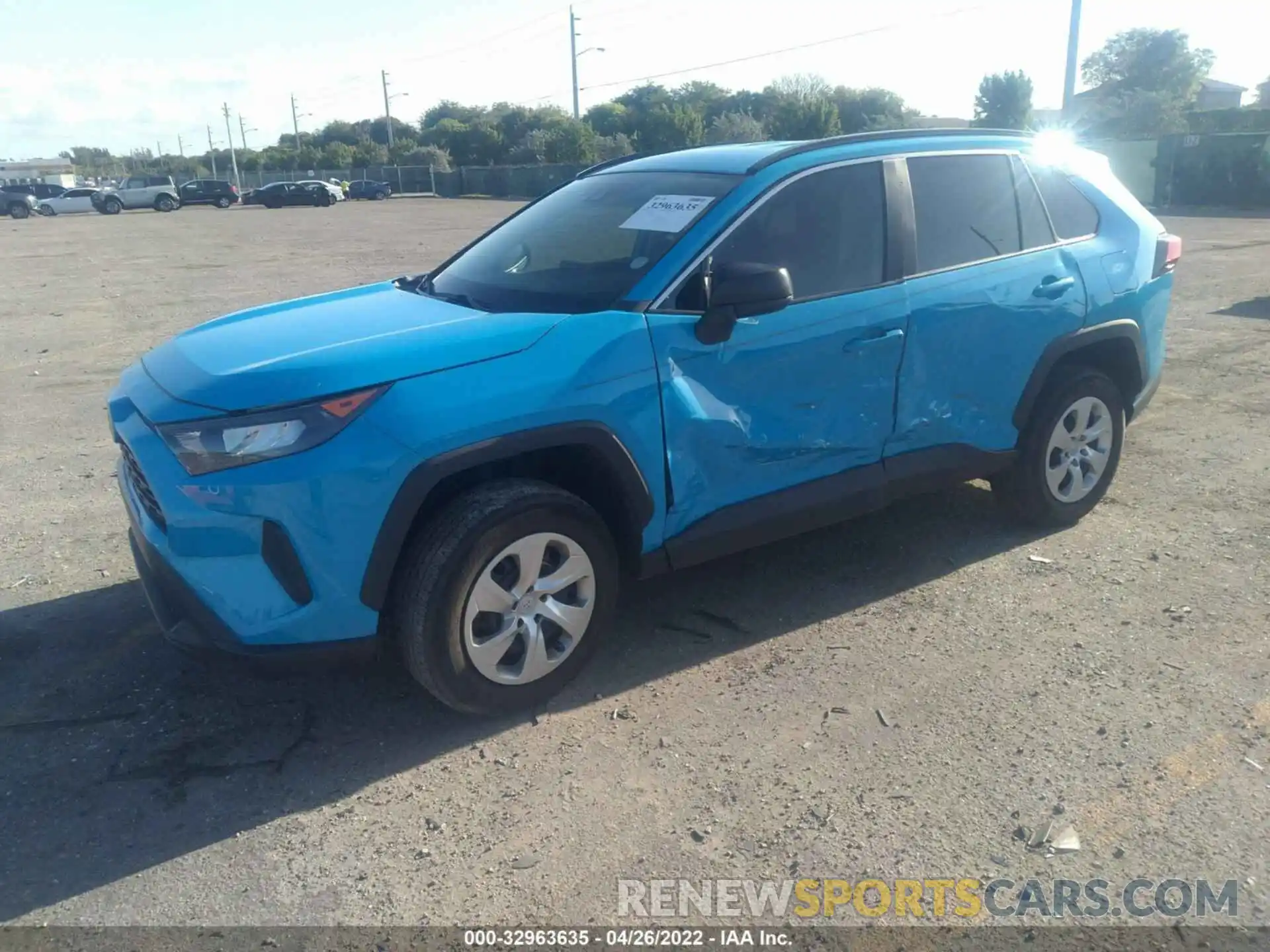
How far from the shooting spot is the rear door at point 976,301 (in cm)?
423

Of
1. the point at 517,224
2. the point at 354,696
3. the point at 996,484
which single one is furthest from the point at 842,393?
the point at 354,696

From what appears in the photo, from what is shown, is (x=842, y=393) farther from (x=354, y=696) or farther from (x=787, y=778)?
(x=354, y=696)

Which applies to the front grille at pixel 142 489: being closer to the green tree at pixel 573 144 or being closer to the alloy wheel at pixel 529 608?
the alloy wheel at pixel 529 608

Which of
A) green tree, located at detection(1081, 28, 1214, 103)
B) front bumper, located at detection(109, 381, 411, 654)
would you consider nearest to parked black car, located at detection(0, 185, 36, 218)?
front bumper, located at detection(109, 381, 411, 654)

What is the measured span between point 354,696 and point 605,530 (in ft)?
3.53

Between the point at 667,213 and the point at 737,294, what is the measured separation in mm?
625

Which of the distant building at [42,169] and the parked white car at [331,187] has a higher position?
the distant building at [42,169]

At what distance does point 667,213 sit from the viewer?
395cm

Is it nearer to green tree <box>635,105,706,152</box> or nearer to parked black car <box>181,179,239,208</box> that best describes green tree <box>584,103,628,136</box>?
green tree <box>635,105,706,152</box>

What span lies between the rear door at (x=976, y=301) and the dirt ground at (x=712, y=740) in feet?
2.31

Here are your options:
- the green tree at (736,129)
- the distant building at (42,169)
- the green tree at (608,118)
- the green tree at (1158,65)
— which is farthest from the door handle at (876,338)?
the distant building at (42,169)

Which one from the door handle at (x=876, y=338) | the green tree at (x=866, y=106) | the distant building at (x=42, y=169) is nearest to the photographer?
the door handle at (x=876, y=338)

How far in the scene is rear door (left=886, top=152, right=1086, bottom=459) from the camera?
423 centimetres

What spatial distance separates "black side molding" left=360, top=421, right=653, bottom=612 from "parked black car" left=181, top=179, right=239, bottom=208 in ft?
175
